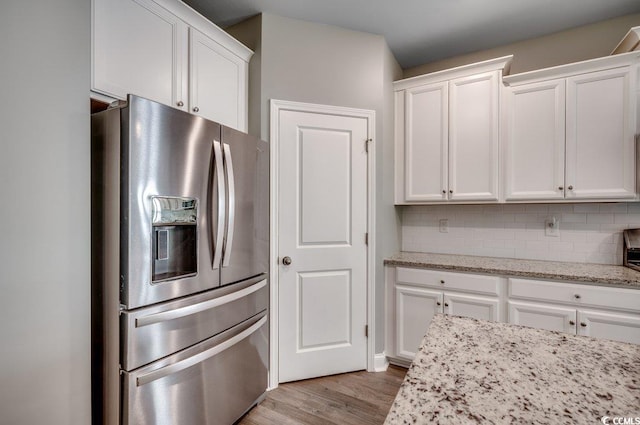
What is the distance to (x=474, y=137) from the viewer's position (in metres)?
2.52

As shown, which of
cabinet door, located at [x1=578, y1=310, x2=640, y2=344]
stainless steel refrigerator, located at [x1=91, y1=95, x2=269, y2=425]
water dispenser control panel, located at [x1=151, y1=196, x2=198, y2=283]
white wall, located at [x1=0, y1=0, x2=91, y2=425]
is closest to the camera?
white wall, located at [x1=0, y1=0, x2=91, y2=425]

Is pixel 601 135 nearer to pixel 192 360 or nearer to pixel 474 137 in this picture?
pixel 474 137

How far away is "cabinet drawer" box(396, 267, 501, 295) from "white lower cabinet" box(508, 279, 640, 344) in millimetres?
132

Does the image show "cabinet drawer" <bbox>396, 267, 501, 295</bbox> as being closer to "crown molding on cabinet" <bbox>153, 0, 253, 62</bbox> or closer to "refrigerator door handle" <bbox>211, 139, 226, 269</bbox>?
"refrigerator door handle" <bbox>211, 139, 226, 269</bbox>

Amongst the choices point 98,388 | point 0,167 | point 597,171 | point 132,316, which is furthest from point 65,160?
point 597,171

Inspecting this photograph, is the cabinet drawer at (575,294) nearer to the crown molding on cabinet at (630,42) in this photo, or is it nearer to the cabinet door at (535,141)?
the cabinet door at (535,141)

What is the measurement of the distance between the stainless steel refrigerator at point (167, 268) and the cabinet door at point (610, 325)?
217cm

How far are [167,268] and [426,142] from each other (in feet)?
7.49

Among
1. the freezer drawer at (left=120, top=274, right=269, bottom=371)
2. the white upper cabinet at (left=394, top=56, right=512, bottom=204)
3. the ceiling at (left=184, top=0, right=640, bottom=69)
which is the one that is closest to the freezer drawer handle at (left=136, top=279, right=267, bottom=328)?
the freezer drawer at (left=120, top=274, right=269, bottom=371)

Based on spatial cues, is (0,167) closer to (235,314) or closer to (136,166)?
(136,166)

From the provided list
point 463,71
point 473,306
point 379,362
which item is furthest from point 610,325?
point 463,71

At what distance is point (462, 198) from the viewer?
2.57 metres

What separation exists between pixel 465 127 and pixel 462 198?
0.60 metres

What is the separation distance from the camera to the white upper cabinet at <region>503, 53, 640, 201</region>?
208 centimetres
